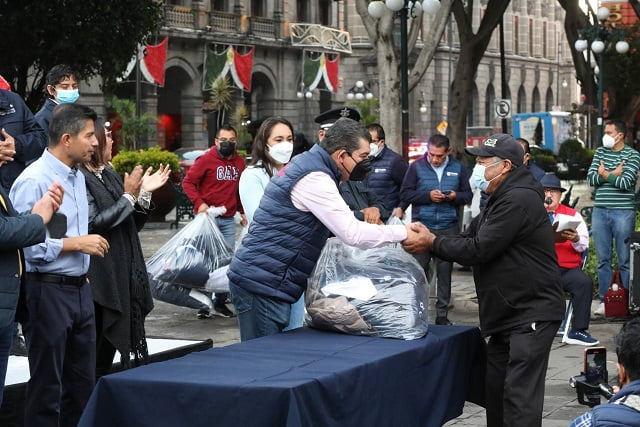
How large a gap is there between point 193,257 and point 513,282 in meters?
5.90

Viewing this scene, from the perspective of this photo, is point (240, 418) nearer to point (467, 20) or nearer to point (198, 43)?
point (467, 20)

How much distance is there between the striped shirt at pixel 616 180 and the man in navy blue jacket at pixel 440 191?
1.24 metres

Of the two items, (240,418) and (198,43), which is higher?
(198,43)

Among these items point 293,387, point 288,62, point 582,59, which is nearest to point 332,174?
point 293,387

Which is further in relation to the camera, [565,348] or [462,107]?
[462,107]

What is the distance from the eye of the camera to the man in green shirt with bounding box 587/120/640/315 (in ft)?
38.4

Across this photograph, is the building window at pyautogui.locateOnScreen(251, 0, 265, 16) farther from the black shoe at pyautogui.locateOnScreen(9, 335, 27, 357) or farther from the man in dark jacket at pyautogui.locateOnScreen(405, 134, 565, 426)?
the man in dark jacket at pyautogui.locateOnScreen(405, 134, 565, 426)

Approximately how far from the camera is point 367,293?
601 cm

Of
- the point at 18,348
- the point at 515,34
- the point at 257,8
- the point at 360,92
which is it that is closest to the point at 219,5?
the point at 257,8

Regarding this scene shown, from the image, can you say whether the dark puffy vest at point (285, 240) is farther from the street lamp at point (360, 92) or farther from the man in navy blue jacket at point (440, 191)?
the street lamp at point (360, 92)

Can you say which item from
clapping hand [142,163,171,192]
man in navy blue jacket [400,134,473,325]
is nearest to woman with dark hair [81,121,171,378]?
clapping hand [142,163,171,192]

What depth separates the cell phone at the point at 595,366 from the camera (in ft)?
15.9

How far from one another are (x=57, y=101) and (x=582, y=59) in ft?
78.8

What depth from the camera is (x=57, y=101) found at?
786 cm
